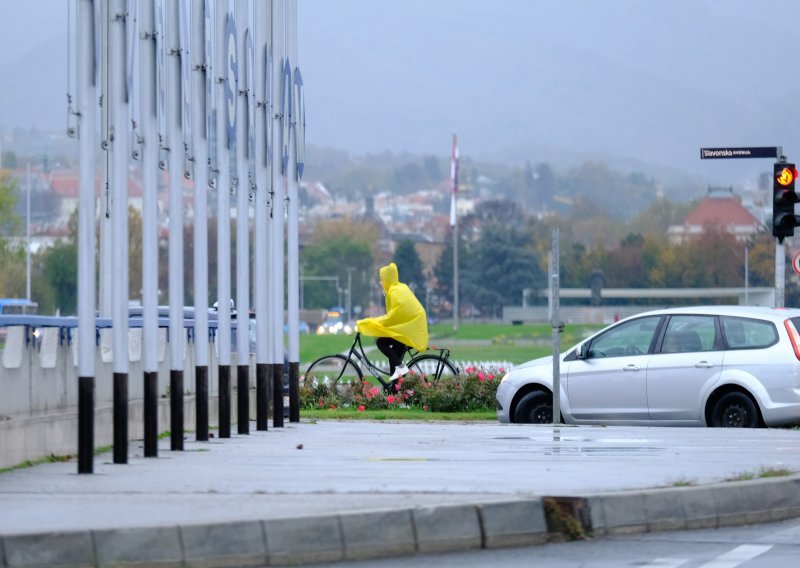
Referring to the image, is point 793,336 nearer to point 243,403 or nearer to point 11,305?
point 243,403

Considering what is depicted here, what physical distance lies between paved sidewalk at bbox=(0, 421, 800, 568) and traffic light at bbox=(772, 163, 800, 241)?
9296 millimetres

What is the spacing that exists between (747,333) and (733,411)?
90 centimetres

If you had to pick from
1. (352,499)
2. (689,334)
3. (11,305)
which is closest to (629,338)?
(689,334)

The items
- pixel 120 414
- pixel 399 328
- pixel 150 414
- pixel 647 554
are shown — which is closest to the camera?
pixel 647 554

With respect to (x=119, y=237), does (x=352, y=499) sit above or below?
below

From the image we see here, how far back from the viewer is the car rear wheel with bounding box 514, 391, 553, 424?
21.0 metres

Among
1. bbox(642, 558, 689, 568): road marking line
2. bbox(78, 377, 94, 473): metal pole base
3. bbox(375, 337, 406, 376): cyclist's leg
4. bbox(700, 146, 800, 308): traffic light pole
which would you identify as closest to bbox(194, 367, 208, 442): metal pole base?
bbox(78, 377, 94, 473): metal pole base

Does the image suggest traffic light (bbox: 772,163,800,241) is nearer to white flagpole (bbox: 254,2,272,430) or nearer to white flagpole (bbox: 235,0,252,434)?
white flagpole (bbox: 254,2,272,430)

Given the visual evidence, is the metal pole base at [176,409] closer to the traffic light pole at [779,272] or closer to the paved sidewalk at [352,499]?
the paved sidewalk at [352,499]

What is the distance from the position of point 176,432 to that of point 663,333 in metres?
7.51

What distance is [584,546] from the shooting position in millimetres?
9570

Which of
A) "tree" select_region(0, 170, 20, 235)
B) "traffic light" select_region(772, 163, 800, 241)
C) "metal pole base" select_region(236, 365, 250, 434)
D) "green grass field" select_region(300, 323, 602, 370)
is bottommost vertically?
"green grass field" select_region(300, 323, 602, 370)

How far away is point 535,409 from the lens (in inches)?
829

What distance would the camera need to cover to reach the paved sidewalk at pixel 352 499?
28.6 feet
